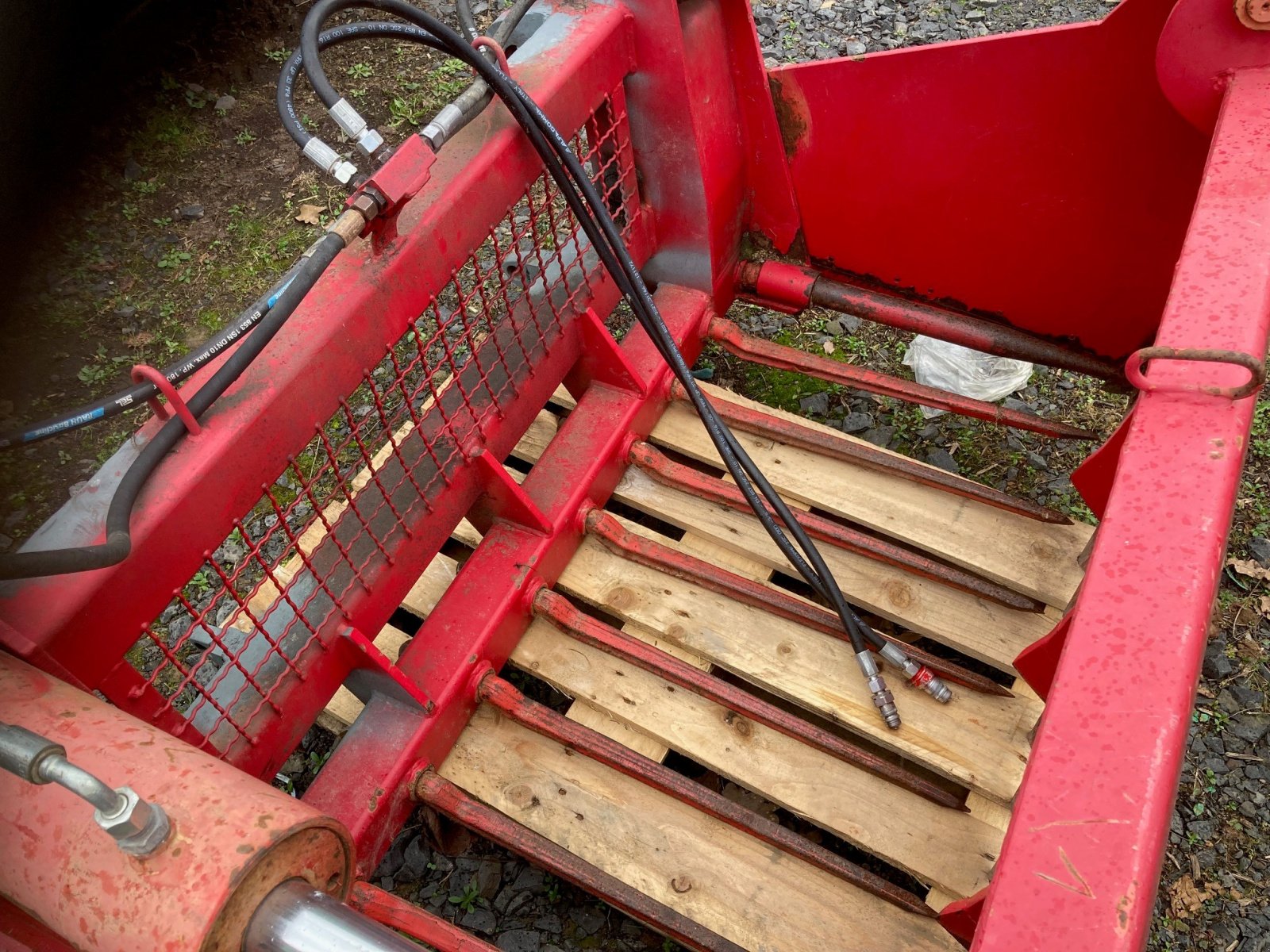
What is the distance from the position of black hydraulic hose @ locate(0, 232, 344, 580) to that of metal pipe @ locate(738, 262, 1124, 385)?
1299 mm

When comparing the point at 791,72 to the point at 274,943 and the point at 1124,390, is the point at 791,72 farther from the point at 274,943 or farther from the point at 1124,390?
the point at 274,943

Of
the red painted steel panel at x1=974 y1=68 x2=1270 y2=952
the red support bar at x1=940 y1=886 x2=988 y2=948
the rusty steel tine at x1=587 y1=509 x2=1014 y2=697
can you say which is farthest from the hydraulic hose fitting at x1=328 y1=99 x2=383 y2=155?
the red support bar at x1=940 y1=886 x2=988 y2=948

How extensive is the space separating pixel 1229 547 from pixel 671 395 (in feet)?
5.06

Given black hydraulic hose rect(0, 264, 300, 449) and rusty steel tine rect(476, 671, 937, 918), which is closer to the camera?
black hydraulic hose rect(0, 264, 300, 449)

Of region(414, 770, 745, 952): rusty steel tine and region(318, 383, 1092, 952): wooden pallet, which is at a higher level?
region(318, 383, 1092, 952): wooden pallet

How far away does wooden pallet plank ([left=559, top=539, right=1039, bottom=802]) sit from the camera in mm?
1806

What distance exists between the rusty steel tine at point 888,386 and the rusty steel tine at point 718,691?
819 millimetres

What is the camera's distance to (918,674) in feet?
6.10

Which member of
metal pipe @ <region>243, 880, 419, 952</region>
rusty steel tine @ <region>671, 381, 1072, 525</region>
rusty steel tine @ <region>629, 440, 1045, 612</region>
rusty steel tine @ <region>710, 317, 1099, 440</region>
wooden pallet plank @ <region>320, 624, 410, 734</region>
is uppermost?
rusty steel tine @ <region>710, 317, 1099, 440</region>

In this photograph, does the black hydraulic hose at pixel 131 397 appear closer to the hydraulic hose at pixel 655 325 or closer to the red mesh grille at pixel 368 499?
the red mesh grille at pixel 368 499

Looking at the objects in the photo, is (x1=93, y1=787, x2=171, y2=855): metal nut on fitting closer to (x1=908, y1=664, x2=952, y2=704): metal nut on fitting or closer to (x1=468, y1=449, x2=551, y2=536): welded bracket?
(x1=468, y1=449, x2=551, y2=536): welded bracket

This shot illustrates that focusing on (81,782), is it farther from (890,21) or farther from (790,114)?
(890,21)

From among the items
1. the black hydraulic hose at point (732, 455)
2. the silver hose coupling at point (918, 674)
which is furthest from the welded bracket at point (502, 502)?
the silver hose coupling at point (918, 674)

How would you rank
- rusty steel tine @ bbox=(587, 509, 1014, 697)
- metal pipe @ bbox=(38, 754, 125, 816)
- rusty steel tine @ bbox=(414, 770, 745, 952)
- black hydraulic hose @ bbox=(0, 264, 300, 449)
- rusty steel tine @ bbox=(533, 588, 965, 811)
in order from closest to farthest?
metal pipe @ bbox=(38, 754, 125, 816) < black hydraulic hose @ bbox=(0, 264, 300, 449) < rusty steel tine @ bbox=(414, 770, 745, 952) < rusty steel tine @ bbox=(533, 588, 965, 811) < rusty steel tine @ bbox=(587, 509, 1014, 697)
